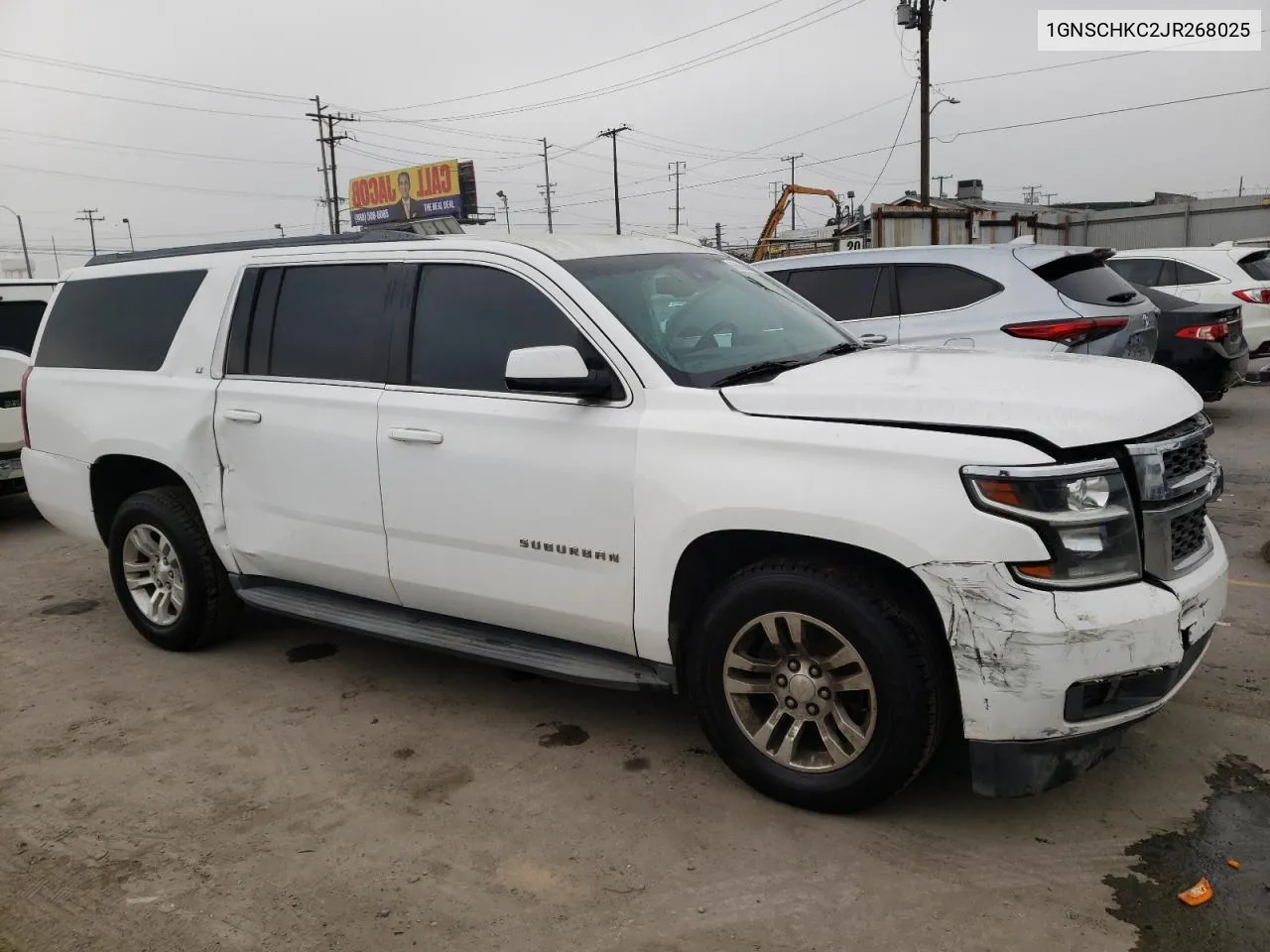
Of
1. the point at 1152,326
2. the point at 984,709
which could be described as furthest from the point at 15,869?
the point at 1152,326

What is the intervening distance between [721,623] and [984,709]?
831 millimetres

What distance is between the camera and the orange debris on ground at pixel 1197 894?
2701mm

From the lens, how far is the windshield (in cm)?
355

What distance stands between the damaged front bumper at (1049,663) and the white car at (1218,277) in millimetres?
9710

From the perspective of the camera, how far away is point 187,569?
4.82 metres

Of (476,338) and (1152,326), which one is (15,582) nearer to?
(476,338)

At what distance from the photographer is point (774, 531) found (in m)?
3.07

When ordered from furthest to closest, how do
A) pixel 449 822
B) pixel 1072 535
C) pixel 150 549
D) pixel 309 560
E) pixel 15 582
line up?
pixel 15 582
pixel 150 549
pixel 309 560
pixel 449 822
pixel 1072 535

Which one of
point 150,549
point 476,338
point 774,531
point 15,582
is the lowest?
point 15,582

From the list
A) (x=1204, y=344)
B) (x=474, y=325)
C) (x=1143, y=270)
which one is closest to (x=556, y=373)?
(x=474, y=325)

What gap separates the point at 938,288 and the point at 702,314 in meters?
3.96

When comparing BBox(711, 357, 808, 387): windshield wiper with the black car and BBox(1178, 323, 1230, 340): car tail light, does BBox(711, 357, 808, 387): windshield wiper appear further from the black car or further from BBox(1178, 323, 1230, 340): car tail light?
BBox(1178, 323, 1230, 340): car tail light

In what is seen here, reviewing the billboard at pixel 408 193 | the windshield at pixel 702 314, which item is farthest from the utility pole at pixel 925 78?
the billboard at pixel 408 193

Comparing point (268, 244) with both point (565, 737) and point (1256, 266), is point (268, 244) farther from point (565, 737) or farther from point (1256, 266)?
point (1256, 266)
